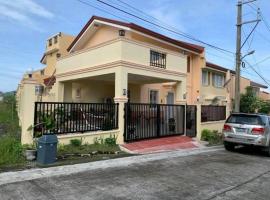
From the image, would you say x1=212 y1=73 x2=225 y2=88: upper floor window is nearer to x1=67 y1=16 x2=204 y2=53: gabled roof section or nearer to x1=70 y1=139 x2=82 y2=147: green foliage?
x1=67 y1=16 x2=204 y2=53: gabled roof section

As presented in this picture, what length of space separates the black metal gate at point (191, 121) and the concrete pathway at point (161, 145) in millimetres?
787

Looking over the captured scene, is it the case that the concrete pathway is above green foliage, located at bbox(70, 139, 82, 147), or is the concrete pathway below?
below

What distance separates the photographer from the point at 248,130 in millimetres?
12867

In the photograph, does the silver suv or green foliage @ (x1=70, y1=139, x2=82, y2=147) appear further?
the silver suv

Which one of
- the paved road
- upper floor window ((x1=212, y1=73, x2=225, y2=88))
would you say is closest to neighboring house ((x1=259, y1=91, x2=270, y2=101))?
upper floor window ((x1=212, y1=73, x2=225, y2=88))

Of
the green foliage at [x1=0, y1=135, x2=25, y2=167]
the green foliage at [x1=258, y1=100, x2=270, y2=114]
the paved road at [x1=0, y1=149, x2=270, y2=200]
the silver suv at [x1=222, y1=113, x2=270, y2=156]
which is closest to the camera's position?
the paved road at [x1=0, y1=149, x2=270, y2=200]

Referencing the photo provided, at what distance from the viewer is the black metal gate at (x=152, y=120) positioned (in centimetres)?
1337

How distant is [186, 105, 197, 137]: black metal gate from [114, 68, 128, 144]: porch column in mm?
4938

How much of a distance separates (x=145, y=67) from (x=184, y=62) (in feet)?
12.8

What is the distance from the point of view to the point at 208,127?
1833 cm

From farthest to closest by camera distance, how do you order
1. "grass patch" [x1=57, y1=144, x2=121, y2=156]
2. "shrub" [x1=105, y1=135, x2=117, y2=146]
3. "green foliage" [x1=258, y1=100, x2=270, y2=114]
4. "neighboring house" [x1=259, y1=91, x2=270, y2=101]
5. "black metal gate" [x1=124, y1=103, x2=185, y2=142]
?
"neighboring house" [x1=259, y1=91, x2=270, y2=101] < "green foliage" [x1=258, y1=100, x2=270, y2=114] < "black metal gate" [x1=124, y1=103, x2=185, y2=142] < "shrub" [x1=105, y1=135, x2=117, y2=146] < "grass patch" [x1=57, y1=144, x2=121, y2=156]

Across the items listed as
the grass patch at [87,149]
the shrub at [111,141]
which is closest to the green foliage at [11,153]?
the grass patch at [87,149]

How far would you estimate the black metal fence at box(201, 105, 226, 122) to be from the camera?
18.6 m

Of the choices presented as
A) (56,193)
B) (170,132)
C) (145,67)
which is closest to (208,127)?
(170,132)
